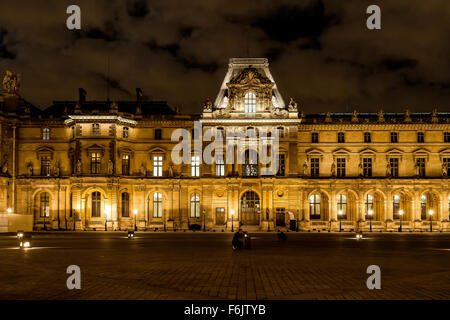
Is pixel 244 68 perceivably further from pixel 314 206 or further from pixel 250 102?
pixel 314 206

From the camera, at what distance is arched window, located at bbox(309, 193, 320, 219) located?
67188mm

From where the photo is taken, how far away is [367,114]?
7075cm

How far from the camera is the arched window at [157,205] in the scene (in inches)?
2601

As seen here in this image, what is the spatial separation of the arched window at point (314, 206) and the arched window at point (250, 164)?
9.87m

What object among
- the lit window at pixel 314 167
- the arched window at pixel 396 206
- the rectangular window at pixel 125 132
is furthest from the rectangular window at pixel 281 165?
the rectangular window at pixel 125 132

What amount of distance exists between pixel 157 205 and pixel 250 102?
19764 mm

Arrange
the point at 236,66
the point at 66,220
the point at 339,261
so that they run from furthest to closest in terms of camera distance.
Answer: the point at 236,66, the point at 66,220, the point at 339,261

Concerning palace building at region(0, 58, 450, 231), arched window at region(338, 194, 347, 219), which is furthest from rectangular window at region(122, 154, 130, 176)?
arched window at region(338, 194, 347, 219)

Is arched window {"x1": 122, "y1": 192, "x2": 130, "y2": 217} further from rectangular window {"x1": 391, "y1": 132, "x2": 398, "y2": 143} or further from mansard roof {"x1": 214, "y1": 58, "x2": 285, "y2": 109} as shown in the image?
rectangular window {"x1": 391, "y1": 132, "x2": 398, "y2": 143}

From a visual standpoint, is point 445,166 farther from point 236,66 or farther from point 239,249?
point 239,249

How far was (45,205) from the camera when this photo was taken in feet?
216

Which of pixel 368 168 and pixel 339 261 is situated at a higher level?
pixel 368 168
